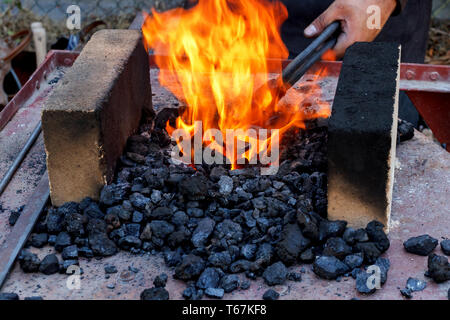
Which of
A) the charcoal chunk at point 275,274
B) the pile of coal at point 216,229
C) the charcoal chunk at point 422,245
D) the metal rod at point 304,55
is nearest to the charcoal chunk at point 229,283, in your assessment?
the pile of coal at point 216,229

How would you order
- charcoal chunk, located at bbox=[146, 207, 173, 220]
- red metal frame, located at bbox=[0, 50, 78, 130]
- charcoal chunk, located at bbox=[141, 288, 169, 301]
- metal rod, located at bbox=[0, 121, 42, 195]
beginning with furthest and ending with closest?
red metal frame, located at bbox=[0, 50, 78, 130] < metal rod, located at bbox=[0, 121, 42, 195] < charcoal chunk, located at bbox=[146, 207, 173, 220] < charcoal chunk, located at bbox=[141, 288, 169, 301]

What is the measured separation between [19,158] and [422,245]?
196cm

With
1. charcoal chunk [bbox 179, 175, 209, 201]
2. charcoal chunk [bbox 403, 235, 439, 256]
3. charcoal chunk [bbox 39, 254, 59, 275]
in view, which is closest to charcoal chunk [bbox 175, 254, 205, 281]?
charcoal chunk [bbox 179, 175, 209, 201]

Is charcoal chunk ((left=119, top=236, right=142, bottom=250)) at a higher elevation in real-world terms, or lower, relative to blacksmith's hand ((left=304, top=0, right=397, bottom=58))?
lower

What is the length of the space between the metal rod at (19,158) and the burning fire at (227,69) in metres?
0.71

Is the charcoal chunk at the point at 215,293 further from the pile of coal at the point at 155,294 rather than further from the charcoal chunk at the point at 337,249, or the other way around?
the charcoal chunk at the point at 337,249

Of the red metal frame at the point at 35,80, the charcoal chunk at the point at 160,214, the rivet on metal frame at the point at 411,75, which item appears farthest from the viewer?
the rivet on metal frame at the point at 411,75

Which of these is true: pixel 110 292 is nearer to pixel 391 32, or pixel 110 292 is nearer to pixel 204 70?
pixel 204 70

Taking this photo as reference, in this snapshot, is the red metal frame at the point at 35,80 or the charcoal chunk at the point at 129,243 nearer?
the charcoal chunk at the point at 129,243

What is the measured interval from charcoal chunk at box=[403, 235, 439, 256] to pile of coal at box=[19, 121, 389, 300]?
0.10 metres

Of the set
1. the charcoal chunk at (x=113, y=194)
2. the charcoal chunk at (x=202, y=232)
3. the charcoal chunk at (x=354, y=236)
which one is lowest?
the charcoal chunk at (x=354, y=236)

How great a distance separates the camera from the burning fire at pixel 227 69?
3.23 meters

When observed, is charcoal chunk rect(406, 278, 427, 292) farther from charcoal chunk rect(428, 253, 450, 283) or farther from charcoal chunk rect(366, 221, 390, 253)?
charcoal chunk rect(366, 221, 390, 253)

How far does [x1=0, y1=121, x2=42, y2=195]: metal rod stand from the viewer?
2.94 metres
